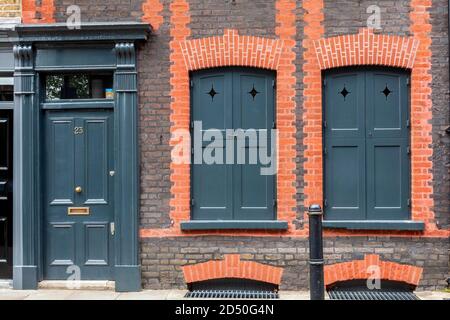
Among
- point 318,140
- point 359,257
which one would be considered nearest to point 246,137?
point 318,140

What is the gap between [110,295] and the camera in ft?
24.1

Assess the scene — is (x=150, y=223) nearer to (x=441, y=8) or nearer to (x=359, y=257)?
(x=359, y=257)

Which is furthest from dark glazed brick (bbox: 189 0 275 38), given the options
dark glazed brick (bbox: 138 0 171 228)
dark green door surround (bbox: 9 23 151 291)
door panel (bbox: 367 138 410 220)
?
door panel (bbox: 367 138 410 220)

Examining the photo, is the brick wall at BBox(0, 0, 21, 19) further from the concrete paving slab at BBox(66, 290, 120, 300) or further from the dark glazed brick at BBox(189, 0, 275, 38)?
the concrete paving slab at BBox(66, 290, 120, 300)

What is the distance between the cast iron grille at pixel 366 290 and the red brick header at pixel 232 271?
77 centimetres

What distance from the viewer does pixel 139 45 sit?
7.68m

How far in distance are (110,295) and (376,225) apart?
351 cm

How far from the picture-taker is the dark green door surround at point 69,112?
755 centimetres

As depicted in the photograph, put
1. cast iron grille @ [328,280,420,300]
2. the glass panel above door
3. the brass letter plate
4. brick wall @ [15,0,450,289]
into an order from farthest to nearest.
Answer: the glass panel above door, the brass letter plate, brick wall @ [15,0,450,289], cast iron grille @ [328,280,420,300]

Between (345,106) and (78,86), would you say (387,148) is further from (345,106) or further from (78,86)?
(78,86)

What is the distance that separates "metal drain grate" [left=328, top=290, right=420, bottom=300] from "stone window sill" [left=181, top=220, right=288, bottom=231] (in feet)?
3.52

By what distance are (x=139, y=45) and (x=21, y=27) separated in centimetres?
154

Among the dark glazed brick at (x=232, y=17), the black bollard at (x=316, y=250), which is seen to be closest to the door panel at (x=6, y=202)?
the dark glazed brick at (x=232, y=17)

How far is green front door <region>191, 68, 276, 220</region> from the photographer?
7.64 m
